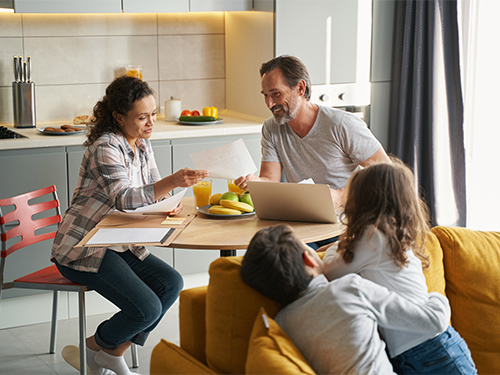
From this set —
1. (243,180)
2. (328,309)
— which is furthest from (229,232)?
(328,309)

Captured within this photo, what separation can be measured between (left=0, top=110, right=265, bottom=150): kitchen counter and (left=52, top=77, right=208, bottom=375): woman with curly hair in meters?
0.88

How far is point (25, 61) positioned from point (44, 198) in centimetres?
96

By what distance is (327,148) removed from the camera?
108 inches

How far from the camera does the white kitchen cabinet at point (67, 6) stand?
3.46 meters

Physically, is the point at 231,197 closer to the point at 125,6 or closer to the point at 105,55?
the point at 125,6

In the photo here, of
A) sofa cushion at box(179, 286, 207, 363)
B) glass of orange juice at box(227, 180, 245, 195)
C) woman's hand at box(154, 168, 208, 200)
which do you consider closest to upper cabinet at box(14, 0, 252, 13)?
glass of orange juice at box(227, 180, 245, 195)

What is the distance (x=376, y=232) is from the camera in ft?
5.64

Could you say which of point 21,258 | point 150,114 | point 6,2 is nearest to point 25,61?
point 6,2

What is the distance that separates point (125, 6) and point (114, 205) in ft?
5.43

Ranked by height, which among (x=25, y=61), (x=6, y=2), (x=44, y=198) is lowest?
(x=44, y=198)

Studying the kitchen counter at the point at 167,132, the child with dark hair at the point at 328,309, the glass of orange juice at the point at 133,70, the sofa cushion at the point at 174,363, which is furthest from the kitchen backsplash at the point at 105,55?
the child with dark hair at the point at 328,309

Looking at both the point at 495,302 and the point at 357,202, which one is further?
the point at 495,302

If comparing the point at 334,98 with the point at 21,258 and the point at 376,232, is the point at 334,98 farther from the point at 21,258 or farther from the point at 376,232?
the point at 376,232

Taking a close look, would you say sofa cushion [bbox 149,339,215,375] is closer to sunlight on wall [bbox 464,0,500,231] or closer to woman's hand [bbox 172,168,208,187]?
woman's hand [bbox 172,168,208,187]
